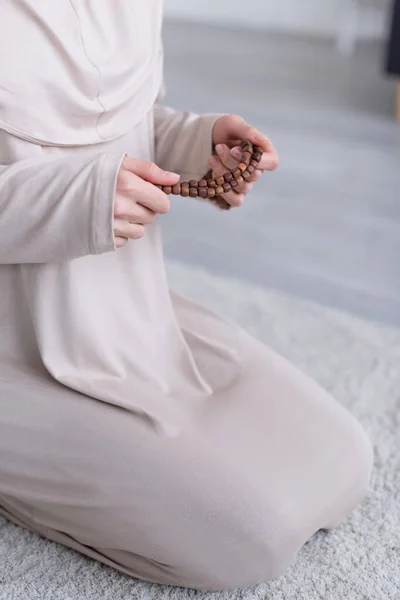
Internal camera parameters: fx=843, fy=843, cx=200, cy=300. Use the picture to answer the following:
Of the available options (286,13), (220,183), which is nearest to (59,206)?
(220,183)

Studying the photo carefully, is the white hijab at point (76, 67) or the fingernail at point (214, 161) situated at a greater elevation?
the white hijab at point (76, 67)

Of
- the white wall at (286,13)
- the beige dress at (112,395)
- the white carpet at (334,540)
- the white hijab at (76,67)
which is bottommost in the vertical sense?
the white wall at (286,13)

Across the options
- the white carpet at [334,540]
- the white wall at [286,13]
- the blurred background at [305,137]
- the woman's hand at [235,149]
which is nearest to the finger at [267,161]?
the woman's hand at [235,149]

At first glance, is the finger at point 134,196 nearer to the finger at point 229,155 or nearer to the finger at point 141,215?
the finger at point 141,215

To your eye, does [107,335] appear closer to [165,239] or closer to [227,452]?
[227,452]

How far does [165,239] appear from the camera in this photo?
70.9 inches

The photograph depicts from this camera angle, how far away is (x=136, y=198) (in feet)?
2.45

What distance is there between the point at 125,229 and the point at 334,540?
457 mm

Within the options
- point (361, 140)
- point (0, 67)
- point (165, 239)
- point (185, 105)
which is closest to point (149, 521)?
point (0, 67)

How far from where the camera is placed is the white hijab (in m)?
0.76

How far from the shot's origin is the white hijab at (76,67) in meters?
0.76

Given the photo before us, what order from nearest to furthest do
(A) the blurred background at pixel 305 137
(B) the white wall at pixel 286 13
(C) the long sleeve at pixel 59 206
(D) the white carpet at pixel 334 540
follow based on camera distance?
1. (C) the long sleeve at pixel 59 206
2. (D) the white carpet at pixel 334 540
3. (A) the blurred background at pixel 305 137
4. (B) the white wall at pixel 286 13

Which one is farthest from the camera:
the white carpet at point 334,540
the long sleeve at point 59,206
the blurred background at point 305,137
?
the blurred background at point 305,137

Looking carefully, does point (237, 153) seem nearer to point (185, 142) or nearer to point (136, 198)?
point (185, 142)
